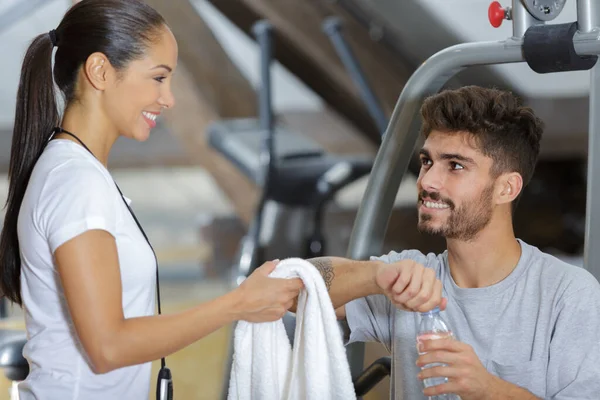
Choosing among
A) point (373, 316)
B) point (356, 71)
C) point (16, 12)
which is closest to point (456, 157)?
point (373, 316)

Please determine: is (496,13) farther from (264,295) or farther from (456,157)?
(264,295)

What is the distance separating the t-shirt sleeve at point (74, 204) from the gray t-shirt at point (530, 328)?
57 centimetres

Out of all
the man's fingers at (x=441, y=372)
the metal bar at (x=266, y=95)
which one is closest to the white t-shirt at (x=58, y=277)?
the man's fingers at (x=441, y=372)

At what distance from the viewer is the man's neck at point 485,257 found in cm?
135

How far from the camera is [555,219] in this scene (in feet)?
14.8

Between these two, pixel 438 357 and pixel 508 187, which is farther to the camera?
pixel 508 187

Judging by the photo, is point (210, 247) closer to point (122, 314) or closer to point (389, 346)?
point (389, 346)

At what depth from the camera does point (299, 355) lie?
1.20 meters

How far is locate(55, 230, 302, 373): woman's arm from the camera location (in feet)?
3.26

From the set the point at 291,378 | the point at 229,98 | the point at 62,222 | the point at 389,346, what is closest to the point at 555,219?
the point at 229,98

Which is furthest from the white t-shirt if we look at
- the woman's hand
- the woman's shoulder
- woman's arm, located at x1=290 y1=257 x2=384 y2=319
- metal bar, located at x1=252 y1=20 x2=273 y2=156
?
metal bar, located at x1=252 y1=20 x2=273 y2=156

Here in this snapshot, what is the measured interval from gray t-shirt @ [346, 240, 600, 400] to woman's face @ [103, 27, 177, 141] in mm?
544

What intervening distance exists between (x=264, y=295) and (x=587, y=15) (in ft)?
2.16

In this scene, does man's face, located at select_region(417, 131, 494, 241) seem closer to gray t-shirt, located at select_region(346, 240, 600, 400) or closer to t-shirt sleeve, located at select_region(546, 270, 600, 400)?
gray t-shirt, located at select_region(346, 240, 600, 400)
